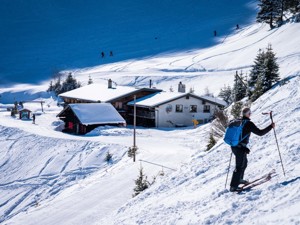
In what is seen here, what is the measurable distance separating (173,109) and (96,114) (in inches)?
388

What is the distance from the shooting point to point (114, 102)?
172ft

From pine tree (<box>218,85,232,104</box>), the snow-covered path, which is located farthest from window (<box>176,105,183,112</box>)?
pine tree (<box>218,85,232,104</box>)

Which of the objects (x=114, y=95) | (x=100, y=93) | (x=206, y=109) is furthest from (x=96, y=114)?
(x=206, y=109)

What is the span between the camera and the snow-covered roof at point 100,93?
5306 centimetres

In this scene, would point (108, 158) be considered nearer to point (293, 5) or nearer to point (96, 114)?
point (96, 114)

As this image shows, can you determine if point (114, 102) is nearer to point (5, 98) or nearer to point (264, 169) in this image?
point (264, 169)

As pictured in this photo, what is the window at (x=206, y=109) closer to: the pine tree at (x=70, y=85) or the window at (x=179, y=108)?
the window at (x=179, y=108)

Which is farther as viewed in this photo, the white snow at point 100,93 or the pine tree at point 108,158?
the white snow at point 100,93

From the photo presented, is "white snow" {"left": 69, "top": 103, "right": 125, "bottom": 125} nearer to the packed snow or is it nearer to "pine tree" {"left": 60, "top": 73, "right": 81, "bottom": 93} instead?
the packed snow

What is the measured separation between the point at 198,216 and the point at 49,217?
9.90 metres

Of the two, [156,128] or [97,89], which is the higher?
[97,89]

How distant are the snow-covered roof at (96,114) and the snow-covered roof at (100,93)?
506 centimetres

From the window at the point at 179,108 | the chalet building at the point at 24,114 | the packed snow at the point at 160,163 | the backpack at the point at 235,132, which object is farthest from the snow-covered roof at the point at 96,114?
the backpack at the point at 235,132

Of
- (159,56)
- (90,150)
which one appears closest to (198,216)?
(90,150)
